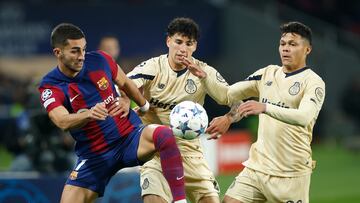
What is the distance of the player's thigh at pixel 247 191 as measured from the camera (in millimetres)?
8383

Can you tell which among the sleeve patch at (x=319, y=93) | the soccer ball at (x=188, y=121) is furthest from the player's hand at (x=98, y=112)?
the sleeve patch at (x=319, y=93)

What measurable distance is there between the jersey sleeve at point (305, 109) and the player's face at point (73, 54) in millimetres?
1660

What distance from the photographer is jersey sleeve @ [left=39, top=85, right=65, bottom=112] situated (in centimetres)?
804

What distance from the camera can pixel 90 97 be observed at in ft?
26.9

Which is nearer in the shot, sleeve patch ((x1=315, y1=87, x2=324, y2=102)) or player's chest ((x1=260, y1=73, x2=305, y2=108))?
sleeve patch ((x1=315, y1=87, x2=324, y2=102))

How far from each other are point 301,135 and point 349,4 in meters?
17.4

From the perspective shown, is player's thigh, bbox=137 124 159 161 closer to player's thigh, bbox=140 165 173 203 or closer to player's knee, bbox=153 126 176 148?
player's knee, bbox=153 126 176 148

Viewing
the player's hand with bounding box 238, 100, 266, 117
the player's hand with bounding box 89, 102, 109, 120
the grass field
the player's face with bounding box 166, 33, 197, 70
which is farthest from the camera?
the grass field

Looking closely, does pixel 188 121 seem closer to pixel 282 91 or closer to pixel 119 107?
pixel 119 107

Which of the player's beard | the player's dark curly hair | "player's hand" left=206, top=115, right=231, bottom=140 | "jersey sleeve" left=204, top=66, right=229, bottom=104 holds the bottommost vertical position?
"player's hand" left=206, top=115, right=231, bottom=140

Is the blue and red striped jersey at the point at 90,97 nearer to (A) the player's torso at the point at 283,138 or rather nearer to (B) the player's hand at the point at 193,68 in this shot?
(B) the player's hand at the point at 193,68

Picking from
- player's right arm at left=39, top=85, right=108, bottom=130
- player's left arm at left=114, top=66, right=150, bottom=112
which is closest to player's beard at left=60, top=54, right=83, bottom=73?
player's right arm at left=39, top=85, right=108, bottom=130

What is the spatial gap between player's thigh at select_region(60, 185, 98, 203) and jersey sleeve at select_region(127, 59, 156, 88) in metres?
1.11

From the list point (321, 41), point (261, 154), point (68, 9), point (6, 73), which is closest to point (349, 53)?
point (321, 41)
